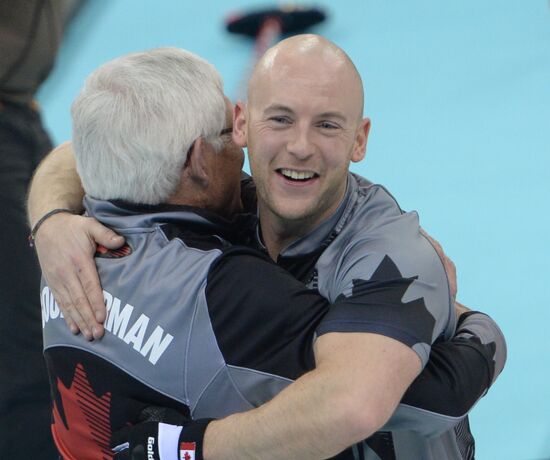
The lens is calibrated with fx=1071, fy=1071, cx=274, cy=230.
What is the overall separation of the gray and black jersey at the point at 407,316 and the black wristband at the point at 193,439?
297mm

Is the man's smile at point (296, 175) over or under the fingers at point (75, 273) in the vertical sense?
over

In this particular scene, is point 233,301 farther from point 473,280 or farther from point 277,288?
point 473,280

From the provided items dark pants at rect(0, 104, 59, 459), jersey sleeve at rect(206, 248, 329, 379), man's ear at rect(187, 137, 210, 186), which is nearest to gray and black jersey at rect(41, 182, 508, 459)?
jersey sleeve at rect(206, 248, 329, 379)

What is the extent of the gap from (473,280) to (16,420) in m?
2.41

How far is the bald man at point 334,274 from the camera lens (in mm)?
1916

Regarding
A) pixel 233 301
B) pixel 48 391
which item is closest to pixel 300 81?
pixel 233 301

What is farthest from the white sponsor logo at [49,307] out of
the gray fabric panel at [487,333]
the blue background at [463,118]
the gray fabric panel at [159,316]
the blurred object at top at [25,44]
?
the blue background at [463,118]

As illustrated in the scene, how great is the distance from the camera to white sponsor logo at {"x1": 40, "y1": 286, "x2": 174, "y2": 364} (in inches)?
82.9

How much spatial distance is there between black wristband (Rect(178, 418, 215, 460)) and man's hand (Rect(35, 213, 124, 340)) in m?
0.30

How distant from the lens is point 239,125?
7.91 feet

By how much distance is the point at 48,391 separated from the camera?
342cm

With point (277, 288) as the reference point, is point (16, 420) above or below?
below

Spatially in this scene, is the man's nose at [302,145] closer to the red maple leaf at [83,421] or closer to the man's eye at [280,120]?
the man's eye at [280,120]

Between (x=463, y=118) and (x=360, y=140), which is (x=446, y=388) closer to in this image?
(x=360, y=140)
